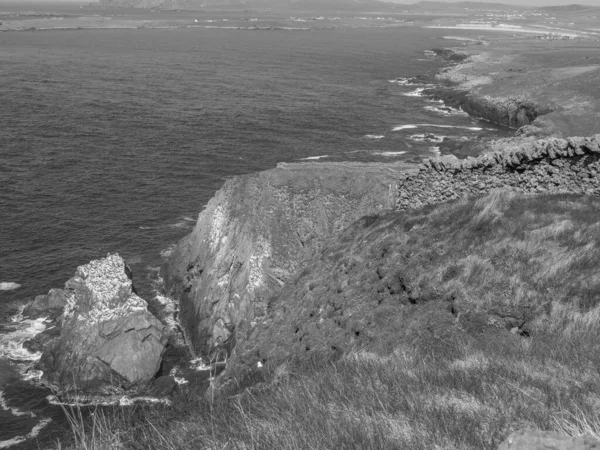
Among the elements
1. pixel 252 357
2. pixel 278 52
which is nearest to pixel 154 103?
pixel 252 357

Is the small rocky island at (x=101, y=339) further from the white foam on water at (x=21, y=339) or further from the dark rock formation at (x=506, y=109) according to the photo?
the dark rock formation at (x=506, y=109)

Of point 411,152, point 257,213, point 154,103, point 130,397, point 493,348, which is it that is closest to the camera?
point 493,348

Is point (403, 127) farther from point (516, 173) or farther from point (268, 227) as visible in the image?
point (516, 173)

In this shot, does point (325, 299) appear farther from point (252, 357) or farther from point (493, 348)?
point (493, 348)

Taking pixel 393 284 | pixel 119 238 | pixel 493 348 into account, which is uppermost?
pixel 493 348

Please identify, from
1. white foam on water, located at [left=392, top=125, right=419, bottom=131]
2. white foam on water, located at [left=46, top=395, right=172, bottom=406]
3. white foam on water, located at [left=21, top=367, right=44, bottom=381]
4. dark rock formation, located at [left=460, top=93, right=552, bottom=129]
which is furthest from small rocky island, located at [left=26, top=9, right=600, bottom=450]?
dark rock formation, located at [left=460, top=93, right=552, bottom=129]

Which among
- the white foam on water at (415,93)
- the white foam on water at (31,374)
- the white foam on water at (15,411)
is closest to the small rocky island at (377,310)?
the white foam on water at (31,374)

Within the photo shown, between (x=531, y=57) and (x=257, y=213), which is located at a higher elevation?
(x=531, y=57)
